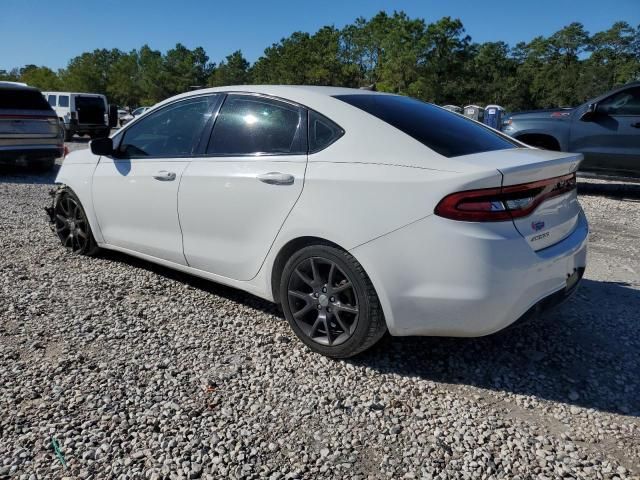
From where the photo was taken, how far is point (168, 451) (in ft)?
7.08

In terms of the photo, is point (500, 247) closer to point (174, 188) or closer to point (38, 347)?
point (174, 188)

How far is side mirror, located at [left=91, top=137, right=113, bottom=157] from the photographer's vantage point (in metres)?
4.10

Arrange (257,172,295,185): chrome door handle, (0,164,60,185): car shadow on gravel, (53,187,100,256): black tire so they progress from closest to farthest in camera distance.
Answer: (257,172,295,185): chrome door handle
(53,187,100,256): black tire
(0,164,60,185): car shadow on gravel

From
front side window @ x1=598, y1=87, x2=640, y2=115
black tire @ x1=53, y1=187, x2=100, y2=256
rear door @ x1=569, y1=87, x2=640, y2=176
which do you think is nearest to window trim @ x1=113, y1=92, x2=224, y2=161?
black tire @ x1=53, y1=187, x2=100, y2=256

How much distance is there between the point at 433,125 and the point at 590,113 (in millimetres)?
6497

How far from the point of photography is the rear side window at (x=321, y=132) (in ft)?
9.37

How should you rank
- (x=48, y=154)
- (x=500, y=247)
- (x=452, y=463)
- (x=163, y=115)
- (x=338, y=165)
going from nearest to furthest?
(x=452, y=463) → (x=500, y=247) → (x=338, y=165) → (x=163, y=115) → (x=48, y=154)

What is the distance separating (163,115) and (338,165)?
187cm

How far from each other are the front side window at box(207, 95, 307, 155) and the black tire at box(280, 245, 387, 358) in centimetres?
67

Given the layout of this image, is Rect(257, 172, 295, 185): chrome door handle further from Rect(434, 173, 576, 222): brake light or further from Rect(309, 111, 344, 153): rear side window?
Rect(434, 173, 576, 222): brake light

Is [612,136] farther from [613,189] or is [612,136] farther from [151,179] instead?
[151,179]

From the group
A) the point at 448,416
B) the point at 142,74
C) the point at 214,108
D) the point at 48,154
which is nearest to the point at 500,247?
the point at 448,416

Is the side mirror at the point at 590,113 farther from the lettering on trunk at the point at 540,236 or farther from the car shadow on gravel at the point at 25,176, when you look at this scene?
the car shadow on gravel at the point at 25,176

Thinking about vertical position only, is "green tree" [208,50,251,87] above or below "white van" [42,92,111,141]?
above
